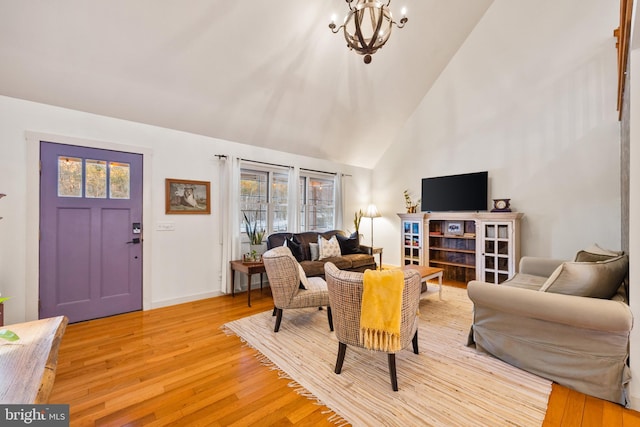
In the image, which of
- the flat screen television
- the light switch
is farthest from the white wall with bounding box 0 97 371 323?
the flat screen television

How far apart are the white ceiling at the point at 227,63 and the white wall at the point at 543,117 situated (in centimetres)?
64

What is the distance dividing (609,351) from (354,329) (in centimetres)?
177

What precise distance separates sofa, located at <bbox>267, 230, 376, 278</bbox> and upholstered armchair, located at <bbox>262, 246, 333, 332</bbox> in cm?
120

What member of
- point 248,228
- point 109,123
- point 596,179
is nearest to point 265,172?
point 248,228

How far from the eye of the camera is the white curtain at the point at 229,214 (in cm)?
431

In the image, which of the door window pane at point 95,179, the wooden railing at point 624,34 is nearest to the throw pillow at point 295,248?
the door window pane at point 95,179

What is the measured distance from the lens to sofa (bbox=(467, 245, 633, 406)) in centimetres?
188

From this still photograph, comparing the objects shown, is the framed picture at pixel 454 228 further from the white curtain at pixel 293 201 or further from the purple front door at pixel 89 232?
the purple front door at pixel 89 232

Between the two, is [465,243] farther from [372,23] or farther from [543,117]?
[372,23]

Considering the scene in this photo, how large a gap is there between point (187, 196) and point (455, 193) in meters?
4.70

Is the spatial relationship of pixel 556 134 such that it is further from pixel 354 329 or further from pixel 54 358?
pixel 54 358

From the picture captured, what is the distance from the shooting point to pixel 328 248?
4.86m

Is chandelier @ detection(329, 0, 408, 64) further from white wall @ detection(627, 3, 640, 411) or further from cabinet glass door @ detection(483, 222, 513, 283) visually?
cabinet glass door @ detection(483, 222, 513, 283)

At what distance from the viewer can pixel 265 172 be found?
507cm
